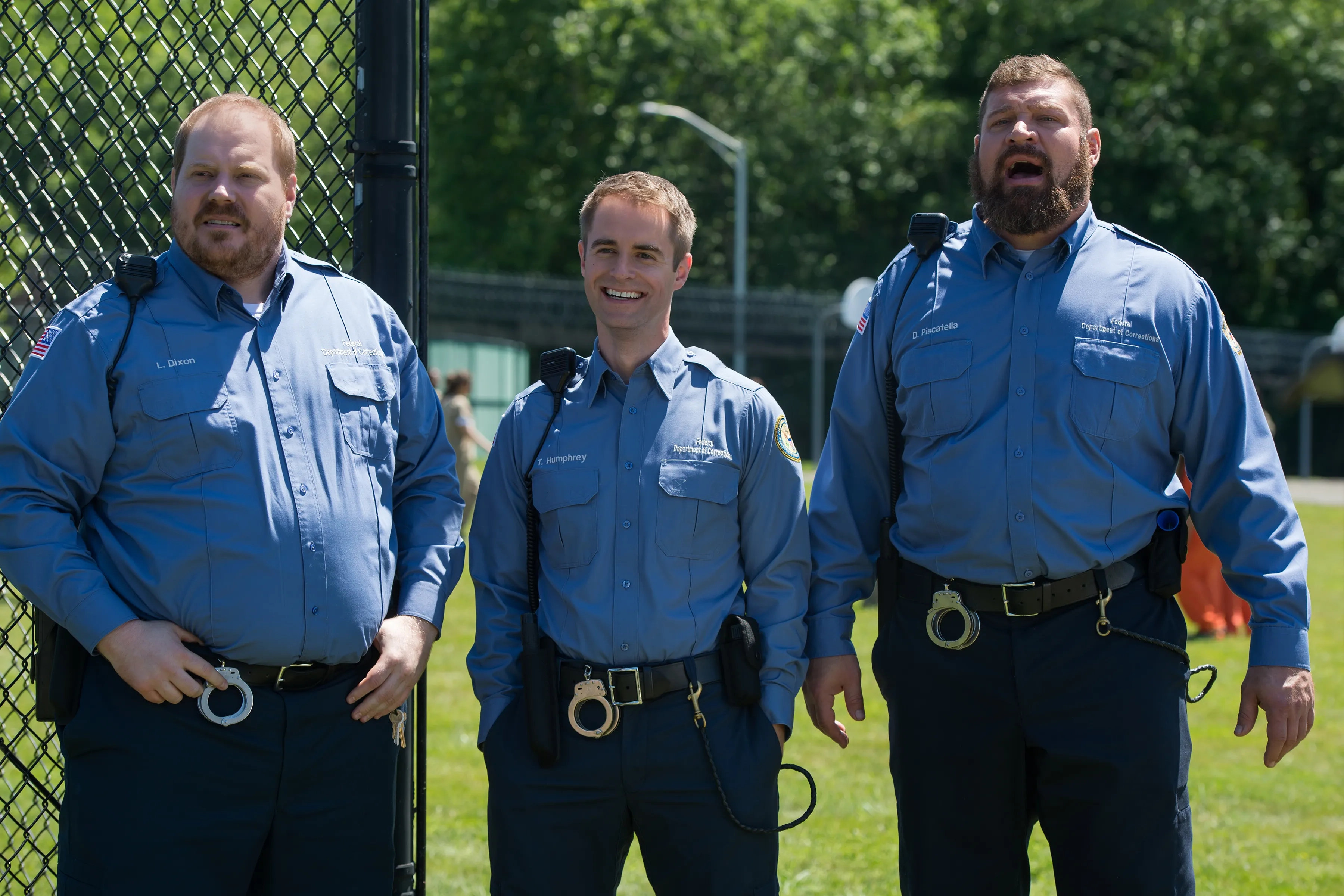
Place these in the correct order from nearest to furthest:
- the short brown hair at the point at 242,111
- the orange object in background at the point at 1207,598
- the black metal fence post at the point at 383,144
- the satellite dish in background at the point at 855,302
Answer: the short brown hair at the point at 242,111 < the black metal fence post at the point at 383,144 < the orange object in background at the point at 1207,598 < the satellite dish in background at the point at 855,302

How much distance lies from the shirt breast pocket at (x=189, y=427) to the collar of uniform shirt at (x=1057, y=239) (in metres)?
1.86

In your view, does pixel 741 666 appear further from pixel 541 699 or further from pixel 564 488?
pixel 564 488

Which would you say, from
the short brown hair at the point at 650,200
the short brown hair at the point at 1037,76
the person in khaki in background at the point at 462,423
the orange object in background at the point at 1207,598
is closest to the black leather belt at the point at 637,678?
the short brown hair at the point at 650,200

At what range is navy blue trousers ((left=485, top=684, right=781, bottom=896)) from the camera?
3.10 meters

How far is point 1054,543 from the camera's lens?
126 inches

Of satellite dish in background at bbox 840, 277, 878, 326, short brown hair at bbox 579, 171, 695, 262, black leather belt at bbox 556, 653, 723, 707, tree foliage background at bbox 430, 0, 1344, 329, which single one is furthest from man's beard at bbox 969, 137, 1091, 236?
tree foliage background at bbox 430, 0, 1344, 329

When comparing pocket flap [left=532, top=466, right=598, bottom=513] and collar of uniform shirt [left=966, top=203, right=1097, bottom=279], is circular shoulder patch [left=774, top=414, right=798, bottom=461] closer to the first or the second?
pocket flap [left=532, top=466, right=598, bottom=513]

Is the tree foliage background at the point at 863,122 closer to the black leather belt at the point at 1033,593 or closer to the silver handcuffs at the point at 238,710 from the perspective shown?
the black leather belt at the point at 1033,593

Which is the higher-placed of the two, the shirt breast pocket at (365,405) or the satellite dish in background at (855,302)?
the shirt breast pocket at (365,405)

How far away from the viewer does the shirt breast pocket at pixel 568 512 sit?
3.21 meters

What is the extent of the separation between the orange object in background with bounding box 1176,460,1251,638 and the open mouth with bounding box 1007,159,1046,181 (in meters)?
6.74

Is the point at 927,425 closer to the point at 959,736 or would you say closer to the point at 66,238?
the point at 959,736

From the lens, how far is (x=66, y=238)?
386cm

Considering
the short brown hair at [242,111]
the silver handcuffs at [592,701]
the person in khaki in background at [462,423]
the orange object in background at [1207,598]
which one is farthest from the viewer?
the person in khaki in background at [462,423]
